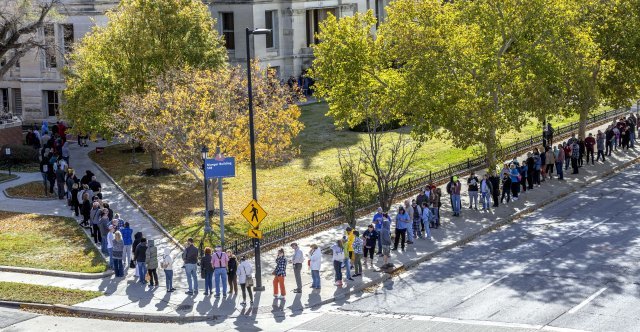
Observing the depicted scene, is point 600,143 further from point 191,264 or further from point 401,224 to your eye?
point 191,264

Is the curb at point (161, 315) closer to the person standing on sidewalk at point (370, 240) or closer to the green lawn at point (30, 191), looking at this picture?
the person standing on sidewalk at point (370, 240)

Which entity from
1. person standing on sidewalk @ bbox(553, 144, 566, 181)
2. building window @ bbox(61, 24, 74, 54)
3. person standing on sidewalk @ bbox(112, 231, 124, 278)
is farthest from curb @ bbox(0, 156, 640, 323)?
building window @ bbox(61, 24, 74, 54)

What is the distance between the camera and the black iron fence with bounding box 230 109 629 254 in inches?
1340

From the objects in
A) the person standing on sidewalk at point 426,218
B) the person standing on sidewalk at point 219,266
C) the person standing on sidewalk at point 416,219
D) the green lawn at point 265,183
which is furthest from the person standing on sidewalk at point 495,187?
the person standing on sidewalk at point 219,266

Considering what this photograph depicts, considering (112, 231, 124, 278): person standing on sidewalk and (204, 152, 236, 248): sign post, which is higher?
(204, 152, 236, 248): sign post

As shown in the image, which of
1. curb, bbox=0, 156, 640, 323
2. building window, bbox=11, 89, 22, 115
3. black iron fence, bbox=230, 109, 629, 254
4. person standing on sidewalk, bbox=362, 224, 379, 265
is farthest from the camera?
building window, bbox=11, 89, 22, 115

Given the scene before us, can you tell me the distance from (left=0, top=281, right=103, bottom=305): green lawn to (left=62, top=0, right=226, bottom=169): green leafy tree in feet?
45.9

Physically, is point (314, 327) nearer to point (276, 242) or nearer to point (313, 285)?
point (313, 285)

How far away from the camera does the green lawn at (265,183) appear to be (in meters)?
37.8

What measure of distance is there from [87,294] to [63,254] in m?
4.51

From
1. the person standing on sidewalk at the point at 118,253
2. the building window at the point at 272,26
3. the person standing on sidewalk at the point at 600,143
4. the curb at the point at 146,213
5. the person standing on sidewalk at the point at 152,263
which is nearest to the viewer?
the person standing on sidewalk at the point at 152,263

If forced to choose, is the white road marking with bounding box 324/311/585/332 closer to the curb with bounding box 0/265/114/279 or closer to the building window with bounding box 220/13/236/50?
the curb with bounding box 0/265/114/279

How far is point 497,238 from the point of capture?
3478cm

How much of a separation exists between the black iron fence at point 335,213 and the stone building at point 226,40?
1770 cm
